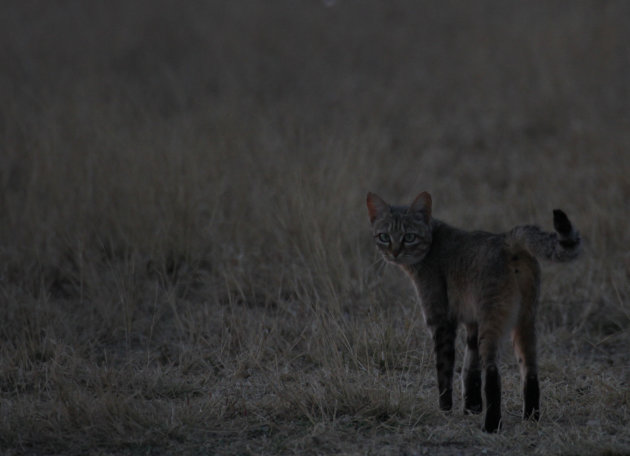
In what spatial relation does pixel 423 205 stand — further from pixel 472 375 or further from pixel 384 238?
pixel 472 375

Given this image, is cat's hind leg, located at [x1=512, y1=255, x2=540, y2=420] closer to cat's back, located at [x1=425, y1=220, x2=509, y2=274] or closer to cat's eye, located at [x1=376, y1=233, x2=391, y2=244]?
cat's back, located at [x1=425, y1=220, x2=509, y2=274]

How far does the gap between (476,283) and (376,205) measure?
3.22ft

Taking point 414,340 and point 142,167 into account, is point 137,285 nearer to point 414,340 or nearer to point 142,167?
point 142,167

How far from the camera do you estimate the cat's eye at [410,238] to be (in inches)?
188

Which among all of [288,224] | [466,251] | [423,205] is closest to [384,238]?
[423,205]

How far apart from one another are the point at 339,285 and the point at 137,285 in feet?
4.79

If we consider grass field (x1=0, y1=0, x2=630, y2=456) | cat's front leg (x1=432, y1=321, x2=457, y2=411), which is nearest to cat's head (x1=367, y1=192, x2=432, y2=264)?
cat's front leg (x1=432, y1=321, x2=457, y2=411)

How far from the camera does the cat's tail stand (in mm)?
3875

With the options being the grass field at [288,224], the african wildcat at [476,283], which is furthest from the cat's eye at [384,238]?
the grass field at [288,224]

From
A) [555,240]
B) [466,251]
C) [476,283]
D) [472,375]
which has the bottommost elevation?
[472,375]

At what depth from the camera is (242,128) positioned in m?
9.10

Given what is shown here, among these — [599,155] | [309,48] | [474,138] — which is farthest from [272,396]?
[309,48]

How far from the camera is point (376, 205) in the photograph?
510 centimetres

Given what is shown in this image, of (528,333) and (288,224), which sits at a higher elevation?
(288,224)
